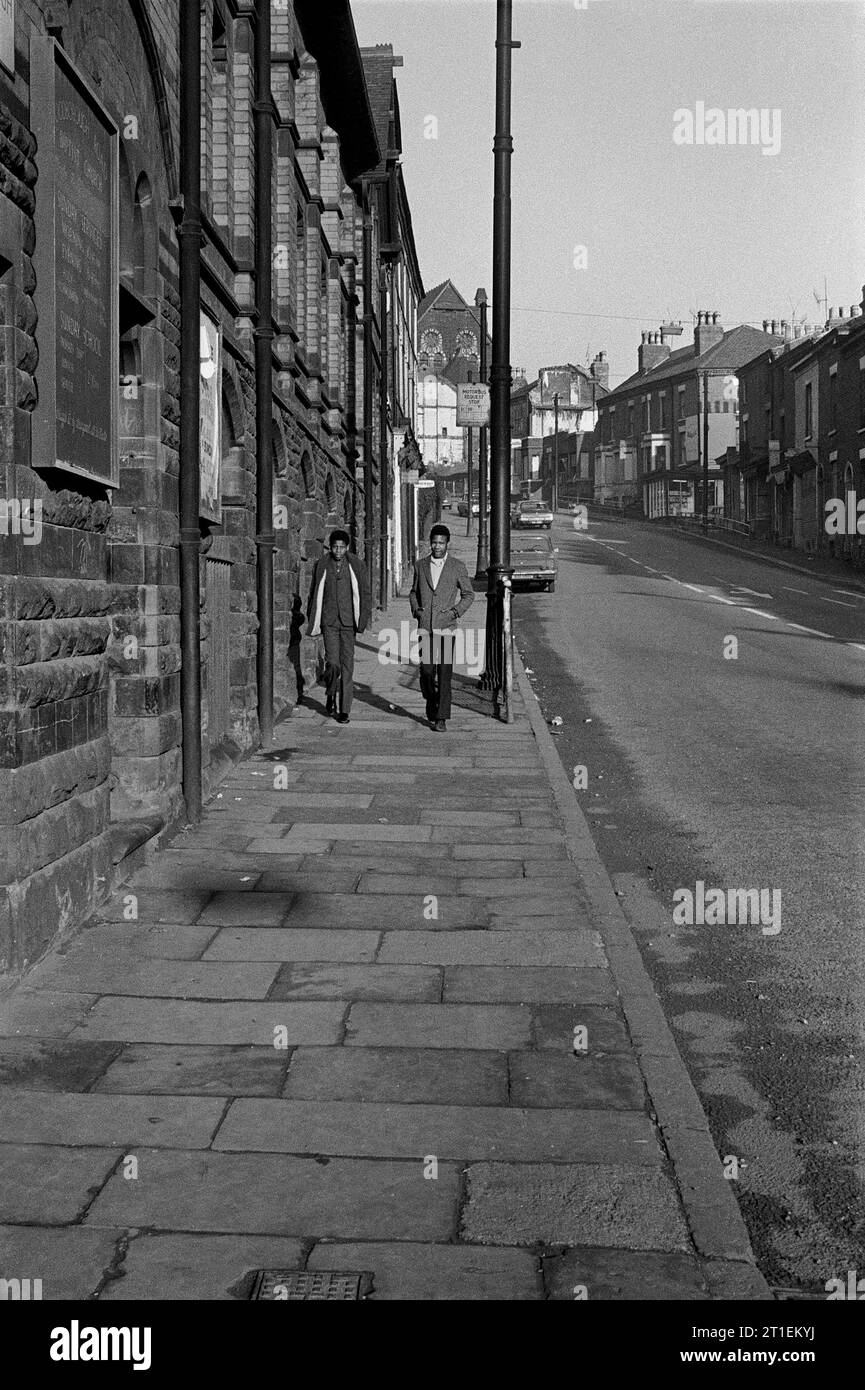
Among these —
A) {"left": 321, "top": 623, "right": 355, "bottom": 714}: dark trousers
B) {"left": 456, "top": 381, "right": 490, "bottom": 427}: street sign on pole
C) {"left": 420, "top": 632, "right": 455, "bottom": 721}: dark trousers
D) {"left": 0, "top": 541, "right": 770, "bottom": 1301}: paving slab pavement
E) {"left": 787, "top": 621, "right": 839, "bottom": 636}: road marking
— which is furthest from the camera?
{"left": 456, "top": 381, "right": 490, "bottom": 427}: street sign on pole

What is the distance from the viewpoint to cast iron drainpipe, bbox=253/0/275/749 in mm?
11359

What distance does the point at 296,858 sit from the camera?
7758 mm

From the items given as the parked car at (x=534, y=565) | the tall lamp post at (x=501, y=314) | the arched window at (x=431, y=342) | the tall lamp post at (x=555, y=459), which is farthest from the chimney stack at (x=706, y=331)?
the tall lamp post at (x=501, y=314)

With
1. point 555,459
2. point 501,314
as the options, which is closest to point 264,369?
point 501,314

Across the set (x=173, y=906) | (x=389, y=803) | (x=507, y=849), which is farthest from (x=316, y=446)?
(x=173, y=906)

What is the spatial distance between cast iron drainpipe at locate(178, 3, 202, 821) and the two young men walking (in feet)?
15.5

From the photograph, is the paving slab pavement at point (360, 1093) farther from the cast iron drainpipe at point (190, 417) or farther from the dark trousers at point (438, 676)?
the dark trousers at point (438, 676)

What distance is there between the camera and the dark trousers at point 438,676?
42.5 ft

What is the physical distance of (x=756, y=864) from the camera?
7.73 meters

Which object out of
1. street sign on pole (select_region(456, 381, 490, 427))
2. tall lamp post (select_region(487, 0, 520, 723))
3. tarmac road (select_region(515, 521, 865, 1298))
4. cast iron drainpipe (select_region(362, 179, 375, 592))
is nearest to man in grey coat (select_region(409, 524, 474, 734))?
tall lamp post (select_region(487, 0, 520, 723))

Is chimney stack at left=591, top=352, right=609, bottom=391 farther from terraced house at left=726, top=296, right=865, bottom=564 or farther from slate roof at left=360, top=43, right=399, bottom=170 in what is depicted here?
slate roof at left=360, top=43, right=399, bottom=170

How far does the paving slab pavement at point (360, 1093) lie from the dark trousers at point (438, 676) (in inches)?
201

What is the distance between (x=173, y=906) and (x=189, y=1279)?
359cm
